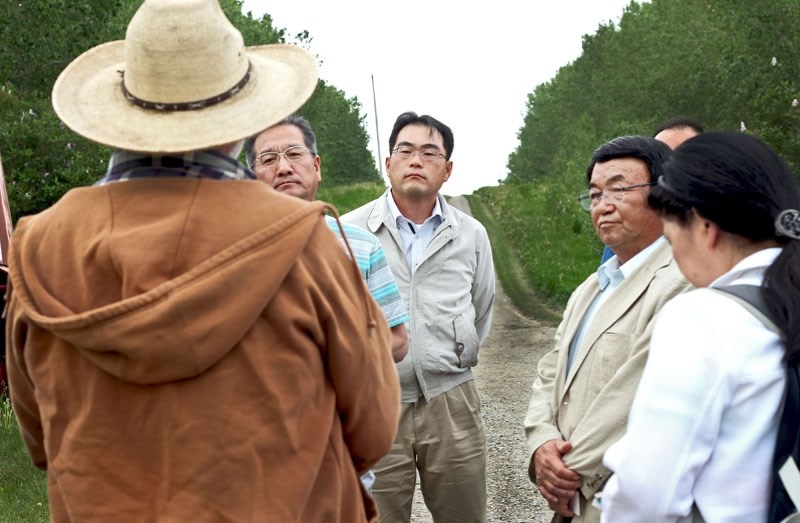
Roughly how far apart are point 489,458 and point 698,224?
6.02m

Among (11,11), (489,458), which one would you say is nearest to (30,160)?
(11,11)

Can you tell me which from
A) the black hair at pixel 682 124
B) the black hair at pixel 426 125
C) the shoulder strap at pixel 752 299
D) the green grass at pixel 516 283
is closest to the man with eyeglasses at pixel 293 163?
the black hair at pixel 426 125

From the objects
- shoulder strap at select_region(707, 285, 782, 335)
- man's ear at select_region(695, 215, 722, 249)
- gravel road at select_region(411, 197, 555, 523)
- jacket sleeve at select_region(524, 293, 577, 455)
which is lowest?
gravel road at select_region(411, 197, 555, 523)

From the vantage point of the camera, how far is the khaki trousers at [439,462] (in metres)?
4.98

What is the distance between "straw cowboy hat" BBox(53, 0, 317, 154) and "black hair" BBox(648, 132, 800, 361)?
97 centimetres

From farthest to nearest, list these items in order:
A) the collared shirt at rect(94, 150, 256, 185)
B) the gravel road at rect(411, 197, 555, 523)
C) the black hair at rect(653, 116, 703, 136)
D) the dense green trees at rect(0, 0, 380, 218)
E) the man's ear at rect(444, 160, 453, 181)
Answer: the dense green trees at rect(0, 0, 380, 218) → the gravel road at rect(411, 197, 555, 523) → the black hair at rect(653, 116, 703, 136) → the man's ear at rect(444, 160, 453, 181) → the collared shirt at rect(94, 150, 256, 185)

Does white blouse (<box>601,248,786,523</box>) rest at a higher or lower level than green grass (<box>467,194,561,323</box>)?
higher

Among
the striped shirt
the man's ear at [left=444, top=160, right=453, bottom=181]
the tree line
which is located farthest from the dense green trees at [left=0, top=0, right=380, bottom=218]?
the striped shirt

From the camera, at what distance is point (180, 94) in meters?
2.50

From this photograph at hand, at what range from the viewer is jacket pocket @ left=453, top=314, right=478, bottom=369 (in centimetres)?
505

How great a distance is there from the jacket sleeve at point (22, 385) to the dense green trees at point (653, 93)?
15.0 metres

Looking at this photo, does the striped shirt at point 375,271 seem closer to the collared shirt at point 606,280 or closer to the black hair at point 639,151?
the collared shirt at point 606,280

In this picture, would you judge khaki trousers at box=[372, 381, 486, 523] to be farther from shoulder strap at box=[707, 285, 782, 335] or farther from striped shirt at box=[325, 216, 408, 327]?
shoulder strap at box=[707, 285, 782, 335]

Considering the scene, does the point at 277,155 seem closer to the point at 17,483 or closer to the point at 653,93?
the point at 17,483
